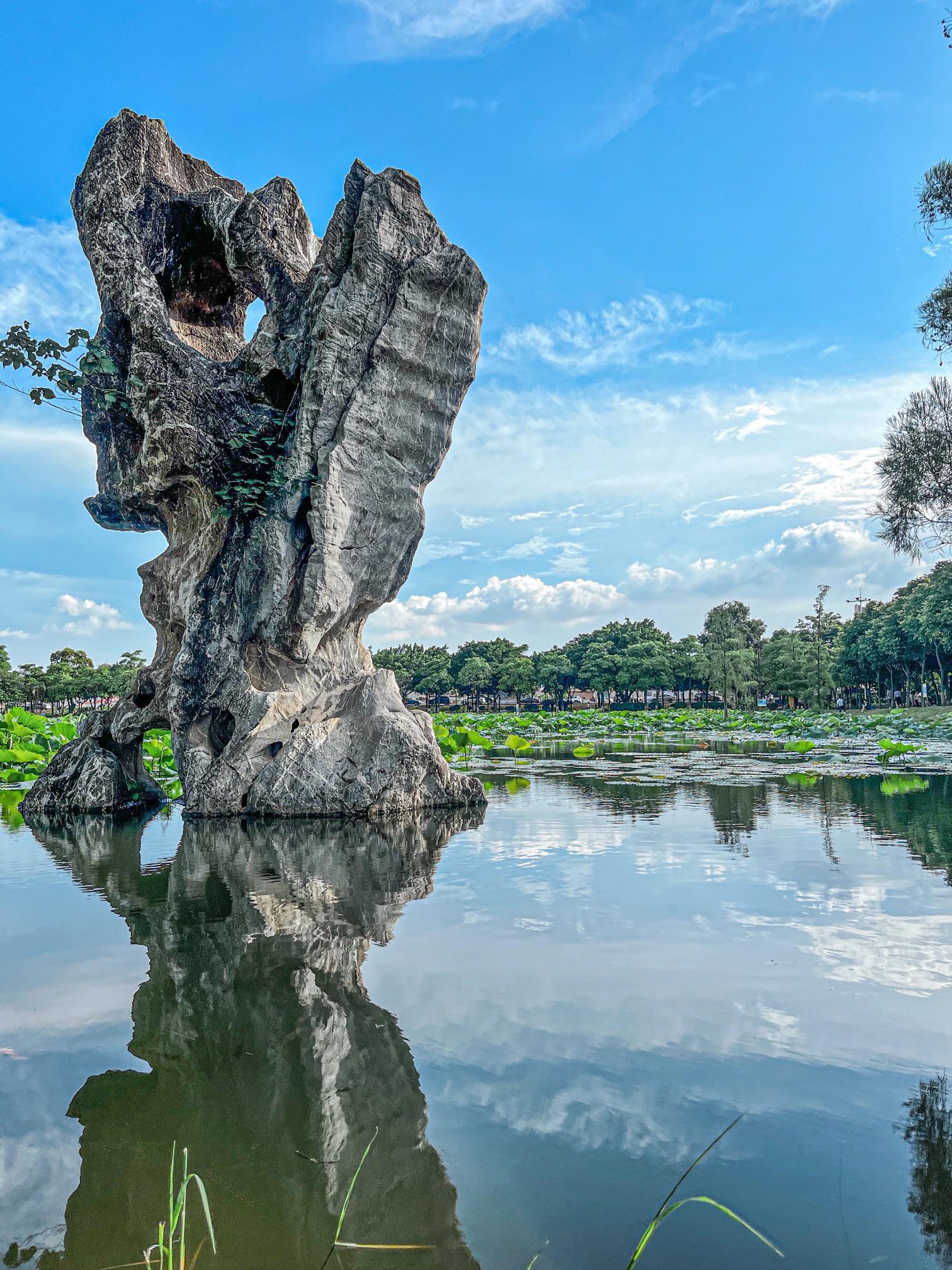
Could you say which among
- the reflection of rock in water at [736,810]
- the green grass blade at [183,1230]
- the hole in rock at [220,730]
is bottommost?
the reflection of rock in water at [736,810]

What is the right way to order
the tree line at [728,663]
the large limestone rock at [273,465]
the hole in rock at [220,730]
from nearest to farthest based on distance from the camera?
the large limestone rock at [273,465] → the hole in rock at [220,730] → the tree line at [728,663]

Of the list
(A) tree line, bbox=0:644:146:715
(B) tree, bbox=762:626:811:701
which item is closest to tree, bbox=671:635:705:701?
(B) tree, bbox=762:626:811:701

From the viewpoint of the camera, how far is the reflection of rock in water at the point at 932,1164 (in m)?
1.74

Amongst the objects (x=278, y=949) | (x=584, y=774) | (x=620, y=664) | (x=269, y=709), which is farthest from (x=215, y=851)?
(x=620, y=664)

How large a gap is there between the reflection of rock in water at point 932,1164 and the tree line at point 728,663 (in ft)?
113

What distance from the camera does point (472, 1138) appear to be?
2121 mm

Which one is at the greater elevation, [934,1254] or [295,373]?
[295,373]

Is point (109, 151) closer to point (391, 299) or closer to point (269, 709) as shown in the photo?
point (391, 299)

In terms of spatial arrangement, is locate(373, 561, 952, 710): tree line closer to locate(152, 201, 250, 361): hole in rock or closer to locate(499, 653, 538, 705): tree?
locate(499, 653, 538, 705): tree

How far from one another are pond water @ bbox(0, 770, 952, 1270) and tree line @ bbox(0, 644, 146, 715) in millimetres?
45246

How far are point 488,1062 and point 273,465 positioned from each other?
775cm

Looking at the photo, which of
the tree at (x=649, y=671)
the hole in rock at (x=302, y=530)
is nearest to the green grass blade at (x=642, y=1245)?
the hole in rock at (x=302, y=530)

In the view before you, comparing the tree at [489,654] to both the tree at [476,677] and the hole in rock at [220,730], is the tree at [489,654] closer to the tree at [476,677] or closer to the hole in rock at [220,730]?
the tree at [476,677]

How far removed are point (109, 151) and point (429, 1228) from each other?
36.7 ft
